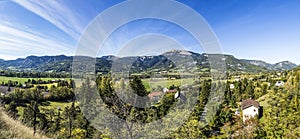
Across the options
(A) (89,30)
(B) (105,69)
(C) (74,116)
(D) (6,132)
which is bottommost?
(C) (74,116)

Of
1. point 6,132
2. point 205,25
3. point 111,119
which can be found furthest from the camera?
point 111,119

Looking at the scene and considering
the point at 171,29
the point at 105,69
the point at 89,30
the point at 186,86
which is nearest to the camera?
the point at 89,30

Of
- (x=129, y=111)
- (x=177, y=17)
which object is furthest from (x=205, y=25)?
(x=129, y=111)

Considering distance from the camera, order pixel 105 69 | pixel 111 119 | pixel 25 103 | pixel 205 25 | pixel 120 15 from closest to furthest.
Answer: pixel 120 15
pixel 205 25
pixel 111 119
pixel 105 69
pixel 25 103

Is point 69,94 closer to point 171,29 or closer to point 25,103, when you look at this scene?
point 25,103

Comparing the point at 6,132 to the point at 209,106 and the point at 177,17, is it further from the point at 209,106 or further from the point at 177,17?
the point at 209,106

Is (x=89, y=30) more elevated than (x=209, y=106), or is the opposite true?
(x=89, y=30)

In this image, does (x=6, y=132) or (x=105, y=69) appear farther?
(x=105, y=69)

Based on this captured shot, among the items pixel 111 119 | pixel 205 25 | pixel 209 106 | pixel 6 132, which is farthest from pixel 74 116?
pixel 6 132

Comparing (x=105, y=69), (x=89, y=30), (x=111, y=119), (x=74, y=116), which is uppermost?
(x=89, y=30)
